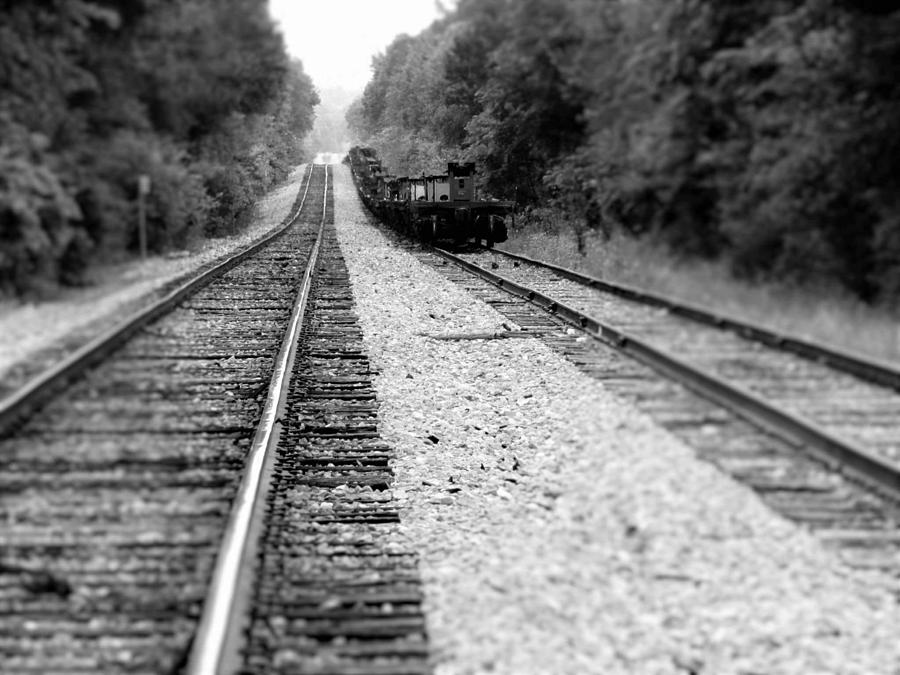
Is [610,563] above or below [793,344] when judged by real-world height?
below

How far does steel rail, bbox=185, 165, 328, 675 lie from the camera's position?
9.93 feet

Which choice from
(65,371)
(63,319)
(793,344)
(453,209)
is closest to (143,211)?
(63,319)

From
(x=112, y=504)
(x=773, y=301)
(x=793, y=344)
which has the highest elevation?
(x=773, y=301)

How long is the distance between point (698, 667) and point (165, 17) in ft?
12.0

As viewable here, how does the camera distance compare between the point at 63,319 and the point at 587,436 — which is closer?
the point at 63,319

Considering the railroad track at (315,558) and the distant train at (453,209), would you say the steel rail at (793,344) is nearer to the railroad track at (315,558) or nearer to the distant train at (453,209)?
the railroad track at (315,558)

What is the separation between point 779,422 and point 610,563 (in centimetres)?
127

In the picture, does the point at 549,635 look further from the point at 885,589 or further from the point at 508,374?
the point at 508,374

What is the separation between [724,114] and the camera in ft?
12.8

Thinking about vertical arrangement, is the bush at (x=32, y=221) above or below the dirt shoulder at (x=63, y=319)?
above

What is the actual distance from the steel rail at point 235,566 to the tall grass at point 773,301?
8.71 ft

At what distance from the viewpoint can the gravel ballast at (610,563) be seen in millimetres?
3486

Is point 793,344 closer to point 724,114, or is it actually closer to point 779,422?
point 779,422

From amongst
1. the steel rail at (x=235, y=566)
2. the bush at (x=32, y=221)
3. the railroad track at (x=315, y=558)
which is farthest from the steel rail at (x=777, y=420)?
the bush at (x=32, y=221)
